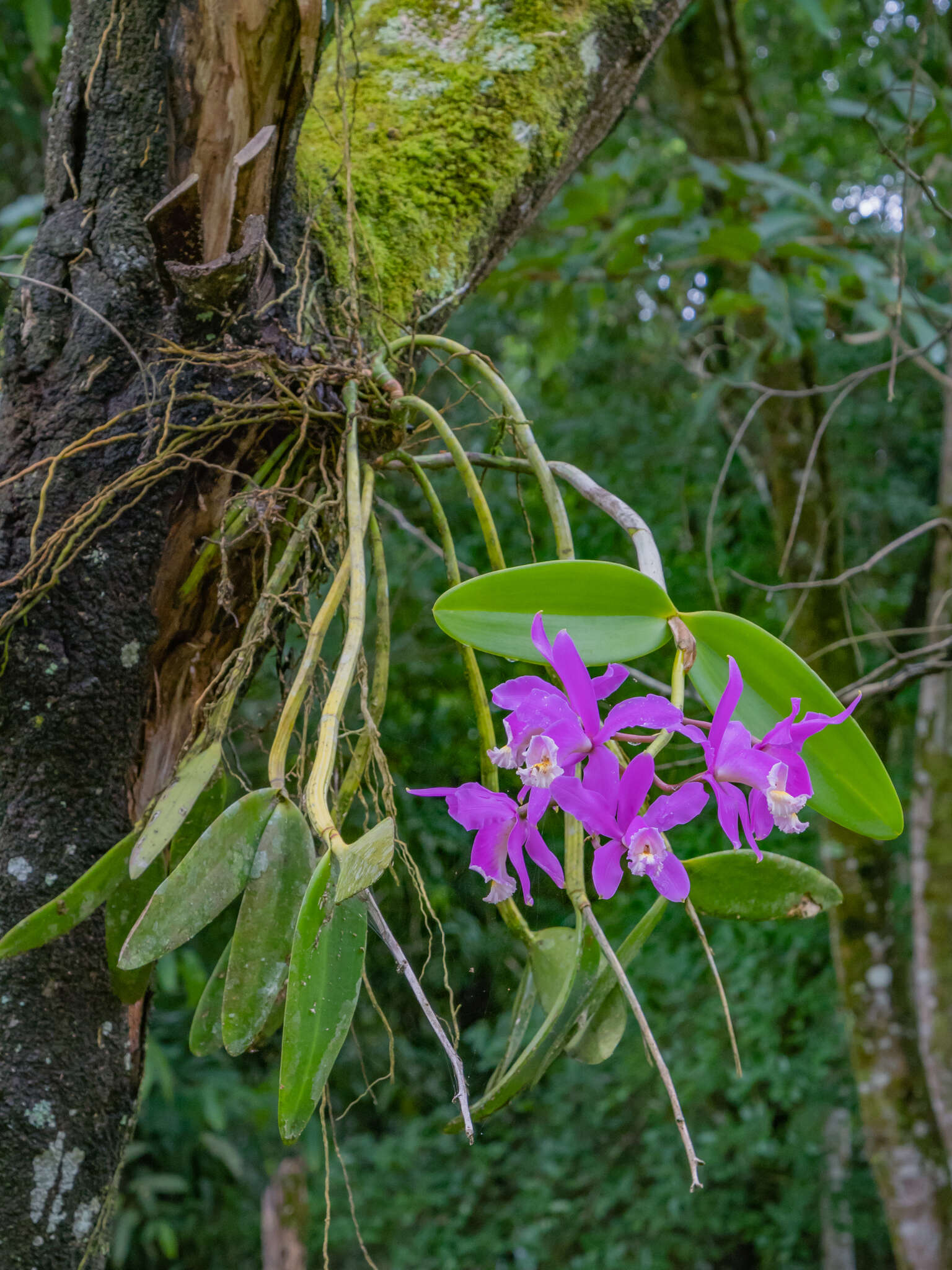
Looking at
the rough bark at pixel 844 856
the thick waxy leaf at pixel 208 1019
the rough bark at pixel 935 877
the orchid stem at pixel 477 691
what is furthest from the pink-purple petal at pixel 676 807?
the rough bark at pixel 935 877

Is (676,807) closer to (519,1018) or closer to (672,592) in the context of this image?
(519,1018)

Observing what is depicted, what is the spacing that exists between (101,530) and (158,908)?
24cm

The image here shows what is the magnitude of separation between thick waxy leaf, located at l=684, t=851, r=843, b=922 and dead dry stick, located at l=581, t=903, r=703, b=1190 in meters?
0.05

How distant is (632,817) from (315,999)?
0.46 feet

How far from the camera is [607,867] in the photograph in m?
0.37

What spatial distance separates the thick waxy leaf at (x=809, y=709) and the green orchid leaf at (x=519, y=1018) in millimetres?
172

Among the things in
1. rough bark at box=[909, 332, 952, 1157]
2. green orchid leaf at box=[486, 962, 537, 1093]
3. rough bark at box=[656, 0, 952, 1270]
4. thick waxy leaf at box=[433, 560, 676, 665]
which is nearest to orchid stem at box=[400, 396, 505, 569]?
thick waxy leaf at box=[433, 560, 676, 665]

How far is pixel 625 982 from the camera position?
1.26 ft

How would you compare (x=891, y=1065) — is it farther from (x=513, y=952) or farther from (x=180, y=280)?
(x=180, y=280)

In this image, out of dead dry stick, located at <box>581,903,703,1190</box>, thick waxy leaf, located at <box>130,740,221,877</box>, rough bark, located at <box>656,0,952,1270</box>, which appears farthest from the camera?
rough bark, located at <box>656,0,952,1270</box>

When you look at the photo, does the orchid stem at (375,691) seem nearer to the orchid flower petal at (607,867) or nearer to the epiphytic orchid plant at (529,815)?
the epiphytic orchid plant at (529,815)

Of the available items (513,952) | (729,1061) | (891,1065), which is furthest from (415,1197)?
(513,952)

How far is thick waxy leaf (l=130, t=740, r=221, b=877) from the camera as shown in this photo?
1.40ft

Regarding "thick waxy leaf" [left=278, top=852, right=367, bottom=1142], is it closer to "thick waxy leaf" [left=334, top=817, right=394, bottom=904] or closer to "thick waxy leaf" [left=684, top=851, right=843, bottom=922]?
"thick waxy leaf" [left=334, top=817, right=394, bottom=904]
